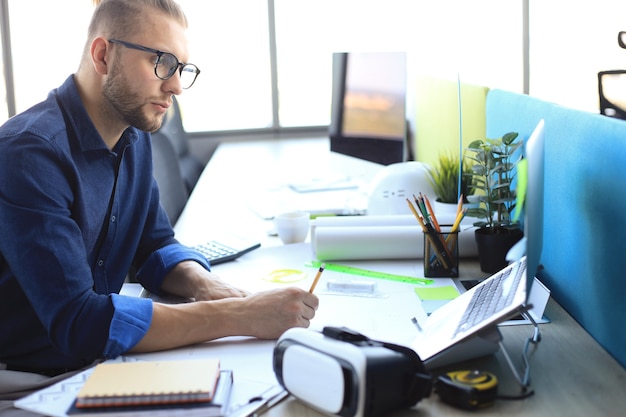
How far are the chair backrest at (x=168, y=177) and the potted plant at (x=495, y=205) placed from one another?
5.02ft

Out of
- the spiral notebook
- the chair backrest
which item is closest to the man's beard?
the spiral notebook

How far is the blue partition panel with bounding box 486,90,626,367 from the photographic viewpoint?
1.05 metres

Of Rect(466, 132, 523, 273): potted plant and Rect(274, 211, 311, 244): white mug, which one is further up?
Rect(466, 132, 523, 273): potted plant

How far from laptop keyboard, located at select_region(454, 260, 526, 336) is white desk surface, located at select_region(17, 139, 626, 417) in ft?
0.22

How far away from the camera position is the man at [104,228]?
1.13 metres

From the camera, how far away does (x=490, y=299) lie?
1.09 metres

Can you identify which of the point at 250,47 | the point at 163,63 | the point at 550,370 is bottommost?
the point at 550,370

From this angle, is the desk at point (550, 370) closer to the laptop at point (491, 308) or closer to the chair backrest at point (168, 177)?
the laptop at point (491, 308)

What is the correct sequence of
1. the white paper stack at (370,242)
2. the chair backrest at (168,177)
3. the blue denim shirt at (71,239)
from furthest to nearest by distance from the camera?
the chair backrest at (168,177) < the white paper stack at (370,242) < the blue denim shirt at (71,239)

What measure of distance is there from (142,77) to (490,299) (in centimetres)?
76

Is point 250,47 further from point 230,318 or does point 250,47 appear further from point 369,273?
point 230,318

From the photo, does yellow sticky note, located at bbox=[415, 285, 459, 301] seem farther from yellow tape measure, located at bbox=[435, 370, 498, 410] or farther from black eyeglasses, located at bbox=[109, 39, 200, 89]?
black eyeglasses, located at bbox=[109, 39, 200, 89]

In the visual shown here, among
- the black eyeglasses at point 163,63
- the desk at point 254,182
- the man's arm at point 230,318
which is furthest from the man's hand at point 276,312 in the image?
the desk at point 254,182

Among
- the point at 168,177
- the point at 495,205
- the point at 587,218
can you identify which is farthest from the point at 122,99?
the point at 168,177
